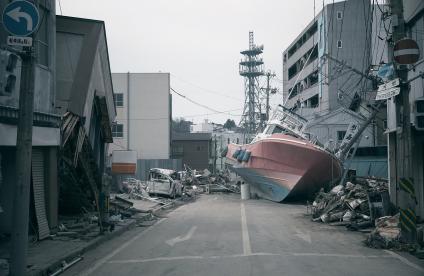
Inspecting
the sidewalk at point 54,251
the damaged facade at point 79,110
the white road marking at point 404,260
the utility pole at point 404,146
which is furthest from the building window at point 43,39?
the white road marking at point 404,260

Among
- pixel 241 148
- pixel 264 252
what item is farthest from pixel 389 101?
pixel 241 148

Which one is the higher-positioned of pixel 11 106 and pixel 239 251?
pixel 11 106

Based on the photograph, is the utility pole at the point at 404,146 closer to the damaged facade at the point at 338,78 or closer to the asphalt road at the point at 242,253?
the asphalt road at the point at 242,253

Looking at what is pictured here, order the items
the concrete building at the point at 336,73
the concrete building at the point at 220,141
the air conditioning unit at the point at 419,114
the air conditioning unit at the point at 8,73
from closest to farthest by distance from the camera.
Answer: the air conditioning unit at the point at 8,73, the air conditioning unit at the point at 419,114, the concrete building at the point at 336,73, the concrete building at the point at 220,141

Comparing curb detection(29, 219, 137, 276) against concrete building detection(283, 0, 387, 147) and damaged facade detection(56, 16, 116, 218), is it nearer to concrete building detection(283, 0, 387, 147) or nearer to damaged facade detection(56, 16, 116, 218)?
damaged facade detection(56, 16, 116, 218)

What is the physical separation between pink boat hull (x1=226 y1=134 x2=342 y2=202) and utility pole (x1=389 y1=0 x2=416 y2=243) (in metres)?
13.4

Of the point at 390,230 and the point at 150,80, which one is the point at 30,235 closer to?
the point at 390,230

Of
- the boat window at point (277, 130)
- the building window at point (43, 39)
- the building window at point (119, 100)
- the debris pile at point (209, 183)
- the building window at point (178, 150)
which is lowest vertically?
the debris pile at point (209, 183)

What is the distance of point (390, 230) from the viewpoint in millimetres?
11852

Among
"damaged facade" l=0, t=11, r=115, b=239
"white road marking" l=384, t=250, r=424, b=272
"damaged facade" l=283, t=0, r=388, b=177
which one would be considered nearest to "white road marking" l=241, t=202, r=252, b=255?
"white road marking" l=384, t=250, r=424, b=272

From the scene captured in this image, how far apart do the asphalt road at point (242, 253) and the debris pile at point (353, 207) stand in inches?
30.6

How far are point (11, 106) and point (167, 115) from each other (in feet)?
127

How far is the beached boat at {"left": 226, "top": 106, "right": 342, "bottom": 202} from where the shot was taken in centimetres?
2497

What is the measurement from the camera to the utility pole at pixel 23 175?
7.72m
